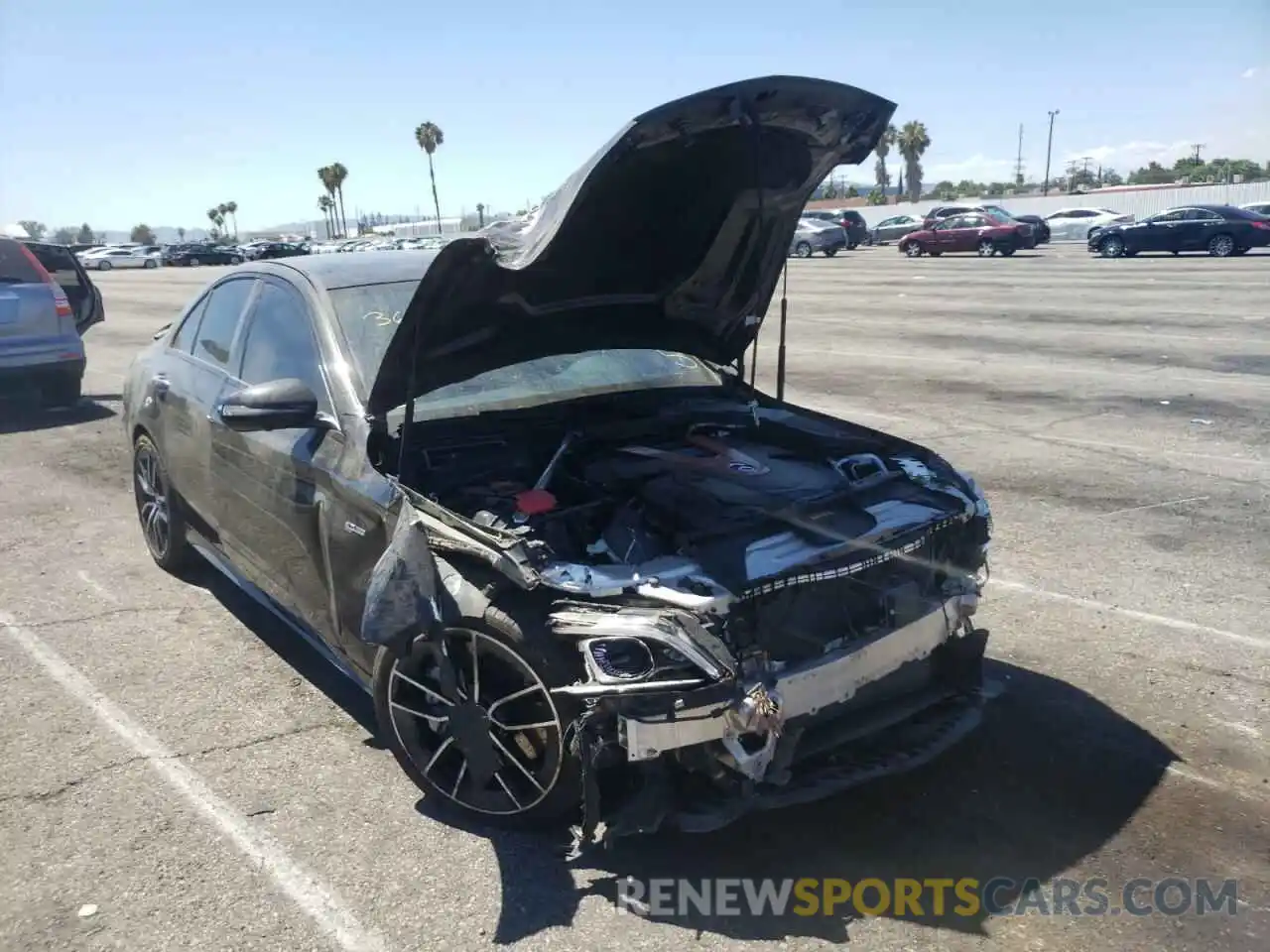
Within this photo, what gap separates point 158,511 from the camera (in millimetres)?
5922

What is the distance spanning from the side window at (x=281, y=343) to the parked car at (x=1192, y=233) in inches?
1133

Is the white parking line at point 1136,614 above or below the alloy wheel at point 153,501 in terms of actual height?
below

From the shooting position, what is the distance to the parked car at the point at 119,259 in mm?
59594

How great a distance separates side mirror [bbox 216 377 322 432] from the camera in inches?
150

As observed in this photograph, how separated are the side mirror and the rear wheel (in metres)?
29.5

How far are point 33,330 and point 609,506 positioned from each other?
30.9 ft

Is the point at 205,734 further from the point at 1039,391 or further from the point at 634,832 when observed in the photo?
the point at 1039,391

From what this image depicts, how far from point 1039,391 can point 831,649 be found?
8.46m

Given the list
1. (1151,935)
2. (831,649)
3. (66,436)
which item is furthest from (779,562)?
(66,436)

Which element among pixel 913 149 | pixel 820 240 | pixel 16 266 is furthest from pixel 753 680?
pixel 913 149

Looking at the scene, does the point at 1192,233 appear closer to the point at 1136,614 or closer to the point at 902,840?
the point at 1136,614

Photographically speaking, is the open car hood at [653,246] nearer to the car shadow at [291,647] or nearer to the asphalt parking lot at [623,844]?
the car shadow at [291,647]

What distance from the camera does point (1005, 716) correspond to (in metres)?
4.14

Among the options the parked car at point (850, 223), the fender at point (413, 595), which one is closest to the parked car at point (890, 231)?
the parked car at point (850, 223)
